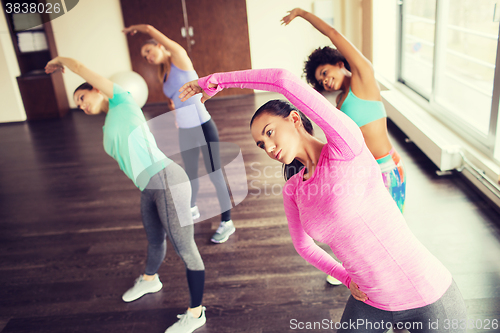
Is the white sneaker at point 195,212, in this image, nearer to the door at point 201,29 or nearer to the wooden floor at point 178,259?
the wooden floor at point 178,259

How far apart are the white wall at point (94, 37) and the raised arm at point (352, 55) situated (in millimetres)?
5627

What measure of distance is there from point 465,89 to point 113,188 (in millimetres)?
4098

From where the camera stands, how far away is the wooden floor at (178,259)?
215cm

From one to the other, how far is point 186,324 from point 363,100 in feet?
4.63

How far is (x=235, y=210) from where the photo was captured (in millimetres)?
3211

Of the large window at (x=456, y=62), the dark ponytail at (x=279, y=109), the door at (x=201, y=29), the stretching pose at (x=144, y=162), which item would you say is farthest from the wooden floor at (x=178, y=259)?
the door at (x=201, y=29)

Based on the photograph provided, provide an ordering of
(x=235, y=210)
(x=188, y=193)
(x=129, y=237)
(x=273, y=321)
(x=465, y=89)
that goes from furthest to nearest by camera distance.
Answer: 1. (x=465, y=89)
2. (x=235, y=210)
3. (x=129, y=237)
4. (x=273, y=321)
5. (x=188, y=193)

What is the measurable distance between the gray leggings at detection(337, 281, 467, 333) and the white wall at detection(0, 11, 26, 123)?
21.8 ft

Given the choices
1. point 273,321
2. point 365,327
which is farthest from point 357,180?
point 273,321

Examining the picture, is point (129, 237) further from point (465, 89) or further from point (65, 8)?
point (465, 89)

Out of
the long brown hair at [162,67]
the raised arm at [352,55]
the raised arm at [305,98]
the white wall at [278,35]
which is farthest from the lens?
the white wall at [278,35]

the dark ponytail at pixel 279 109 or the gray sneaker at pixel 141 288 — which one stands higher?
the dark ponytail at pixel 279 109

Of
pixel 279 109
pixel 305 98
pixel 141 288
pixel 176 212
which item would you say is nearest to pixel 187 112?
pixel 176 212

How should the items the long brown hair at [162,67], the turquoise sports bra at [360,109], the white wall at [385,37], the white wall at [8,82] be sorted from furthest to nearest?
1. the white wall at [8,82]
2. the white wall at [385,37]
3. the long brown hair at [162,67]
4. the turquoise sports bra at [360,109]
